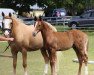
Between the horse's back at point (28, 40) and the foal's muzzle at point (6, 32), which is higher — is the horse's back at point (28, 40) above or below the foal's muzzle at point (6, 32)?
below

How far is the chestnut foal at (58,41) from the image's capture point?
35.8 ft

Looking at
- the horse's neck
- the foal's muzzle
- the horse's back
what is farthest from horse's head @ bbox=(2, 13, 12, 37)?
the horse's neck

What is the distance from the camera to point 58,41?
11.1 metres

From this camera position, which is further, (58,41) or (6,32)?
(58,41)

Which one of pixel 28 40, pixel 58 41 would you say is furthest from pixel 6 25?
pixel 58 41

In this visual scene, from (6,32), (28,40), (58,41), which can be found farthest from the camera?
(28,40)

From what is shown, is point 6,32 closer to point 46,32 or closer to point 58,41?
point 46,32

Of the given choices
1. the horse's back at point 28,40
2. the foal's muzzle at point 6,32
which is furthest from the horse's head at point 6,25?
the horse's back at point 28,40

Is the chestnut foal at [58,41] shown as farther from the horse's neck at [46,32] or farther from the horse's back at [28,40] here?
the horse's back at [28,40]

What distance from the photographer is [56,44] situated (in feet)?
36.2

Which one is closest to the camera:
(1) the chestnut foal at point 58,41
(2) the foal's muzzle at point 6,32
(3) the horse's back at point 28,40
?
(2) the foal's muzzle at point 6,32

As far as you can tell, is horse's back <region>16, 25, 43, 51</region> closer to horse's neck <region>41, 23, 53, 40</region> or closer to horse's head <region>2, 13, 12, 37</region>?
horse's head <region>2, 13, 12, 37</region>

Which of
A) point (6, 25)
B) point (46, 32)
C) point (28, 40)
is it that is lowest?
Answer: point (28, 40)

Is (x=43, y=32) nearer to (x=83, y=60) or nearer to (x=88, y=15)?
(x=83, y=60)
